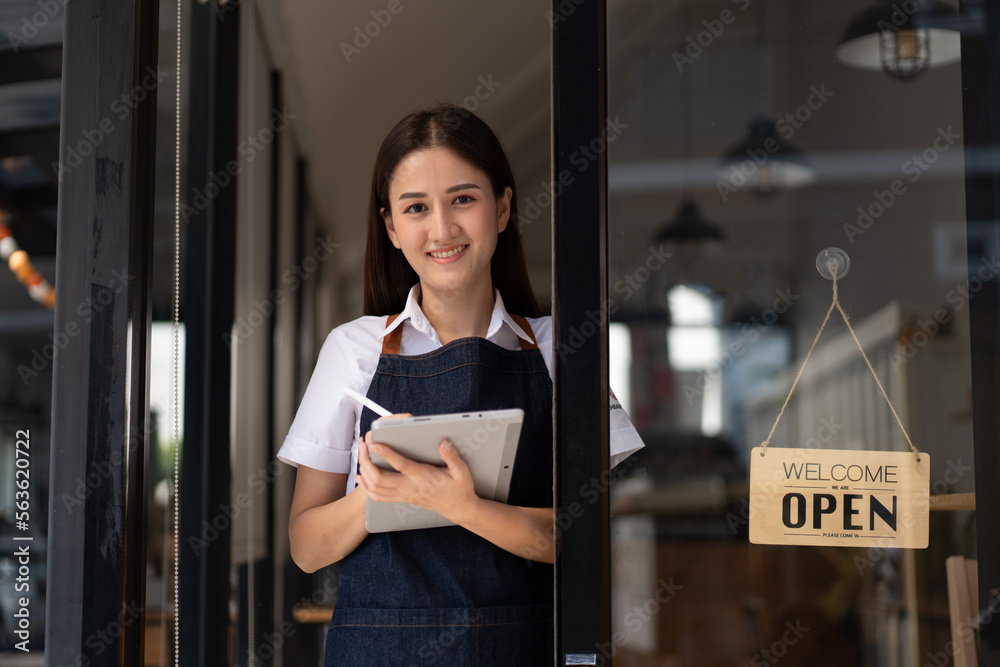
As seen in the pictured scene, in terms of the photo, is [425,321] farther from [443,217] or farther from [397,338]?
[443,217]

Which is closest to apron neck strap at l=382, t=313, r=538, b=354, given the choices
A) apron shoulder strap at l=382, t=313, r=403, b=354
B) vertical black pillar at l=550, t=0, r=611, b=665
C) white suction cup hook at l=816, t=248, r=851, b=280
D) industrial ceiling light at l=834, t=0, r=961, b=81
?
apron shoulder strap at l=382, t=313, r=403, b=354

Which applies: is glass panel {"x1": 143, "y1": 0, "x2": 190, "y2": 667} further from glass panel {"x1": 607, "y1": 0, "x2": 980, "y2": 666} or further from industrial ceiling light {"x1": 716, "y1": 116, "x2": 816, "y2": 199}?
industrial ceiling light {"x1": 716, "y1": 116, "x2": 816, "y2": 199}

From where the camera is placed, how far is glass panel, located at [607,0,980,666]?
1.40m

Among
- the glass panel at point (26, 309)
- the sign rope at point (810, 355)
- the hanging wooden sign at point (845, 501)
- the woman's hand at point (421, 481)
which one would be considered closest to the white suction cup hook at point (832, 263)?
the sign rope at point (810, 355)

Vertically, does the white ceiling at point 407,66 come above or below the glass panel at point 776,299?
above

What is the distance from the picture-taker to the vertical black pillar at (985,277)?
139 cm

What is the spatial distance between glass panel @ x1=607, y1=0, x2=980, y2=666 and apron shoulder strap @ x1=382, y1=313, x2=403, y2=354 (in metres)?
0.39

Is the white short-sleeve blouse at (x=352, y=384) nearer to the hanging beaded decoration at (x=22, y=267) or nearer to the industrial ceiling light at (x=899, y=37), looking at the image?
the hanging beaded decoration at (x=22, y=267)

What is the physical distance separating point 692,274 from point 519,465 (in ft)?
1.39

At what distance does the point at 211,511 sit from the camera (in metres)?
2.25

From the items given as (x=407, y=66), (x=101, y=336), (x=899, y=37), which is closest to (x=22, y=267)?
(x=101, y=336)

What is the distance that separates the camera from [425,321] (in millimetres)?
1553

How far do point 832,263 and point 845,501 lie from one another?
382mm

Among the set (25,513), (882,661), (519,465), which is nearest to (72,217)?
(25,513)
